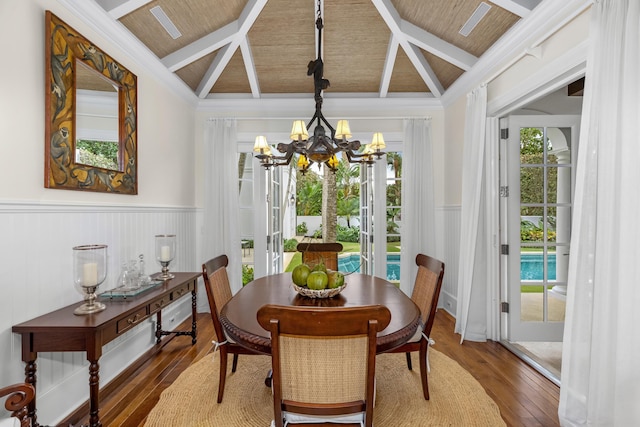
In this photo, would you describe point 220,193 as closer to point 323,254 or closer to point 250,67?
point 250,67

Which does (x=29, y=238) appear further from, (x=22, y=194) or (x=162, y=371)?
(x=162, y=371)

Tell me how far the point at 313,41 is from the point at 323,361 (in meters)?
3.36

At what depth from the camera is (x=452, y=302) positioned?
4.10m

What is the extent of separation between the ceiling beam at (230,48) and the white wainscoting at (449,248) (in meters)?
2.99

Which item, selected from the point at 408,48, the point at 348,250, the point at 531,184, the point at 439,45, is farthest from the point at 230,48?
the point at 348,250

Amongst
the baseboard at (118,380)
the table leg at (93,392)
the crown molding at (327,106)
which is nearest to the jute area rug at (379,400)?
the table leg at (93,392)

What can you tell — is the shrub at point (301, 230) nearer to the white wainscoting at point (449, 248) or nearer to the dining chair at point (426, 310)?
the white wainscoting at point (449, 248)

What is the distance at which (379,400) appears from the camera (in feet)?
7.38

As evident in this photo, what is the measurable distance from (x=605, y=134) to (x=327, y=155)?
63.9 inches

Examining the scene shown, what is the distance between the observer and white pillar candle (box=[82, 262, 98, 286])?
1.93 m

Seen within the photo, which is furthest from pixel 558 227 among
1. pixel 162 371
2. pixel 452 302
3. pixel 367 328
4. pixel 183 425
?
pixel 162 371

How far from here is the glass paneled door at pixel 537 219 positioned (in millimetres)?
3154

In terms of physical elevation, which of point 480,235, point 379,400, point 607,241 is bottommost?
point 379,400

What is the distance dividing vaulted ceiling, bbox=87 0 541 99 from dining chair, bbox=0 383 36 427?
8.09ft
